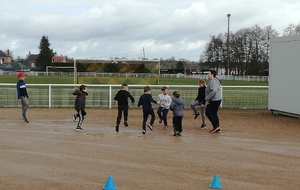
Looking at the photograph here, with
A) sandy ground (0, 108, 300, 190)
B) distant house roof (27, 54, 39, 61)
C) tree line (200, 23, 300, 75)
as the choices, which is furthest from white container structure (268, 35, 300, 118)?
distant house roof (27, 54, 39, 61)

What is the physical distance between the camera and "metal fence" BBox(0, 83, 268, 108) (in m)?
21.8

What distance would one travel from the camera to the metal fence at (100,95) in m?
21.8

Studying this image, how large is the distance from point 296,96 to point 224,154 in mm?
8291

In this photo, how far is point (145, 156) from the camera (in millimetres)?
9734

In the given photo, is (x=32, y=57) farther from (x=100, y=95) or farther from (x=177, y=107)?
(x=177, y=107)

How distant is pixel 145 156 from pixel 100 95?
13.2m

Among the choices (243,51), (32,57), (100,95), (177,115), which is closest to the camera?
(177,115)

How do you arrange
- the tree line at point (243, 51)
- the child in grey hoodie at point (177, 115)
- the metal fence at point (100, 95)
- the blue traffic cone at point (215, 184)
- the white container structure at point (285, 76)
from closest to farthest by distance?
the blue traffic cone at point (215, 184), the child in grey hoodie at point (177, 115), the white container structure at point (285, 76), the metal fence at point (100, 95), the tree line at point (243, 51)

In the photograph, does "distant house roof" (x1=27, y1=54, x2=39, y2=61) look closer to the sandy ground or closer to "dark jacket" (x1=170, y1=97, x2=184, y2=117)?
the sandy ground

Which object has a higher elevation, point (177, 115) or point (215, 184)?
point (177, 115)

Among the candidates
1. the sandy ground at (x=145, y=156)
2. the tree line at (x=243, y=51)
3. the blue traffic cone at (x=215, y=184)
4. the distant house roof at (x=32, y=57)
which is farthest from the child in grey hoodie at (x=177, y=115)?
the distant house roof at (x=32, y=57)

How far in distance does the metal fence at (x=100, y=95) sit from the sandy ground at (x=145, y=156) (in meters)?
5.85

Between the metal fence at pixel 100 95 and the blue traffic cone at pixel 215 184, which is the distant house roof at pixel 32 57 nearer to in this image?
the metal fence at pixel 100 95

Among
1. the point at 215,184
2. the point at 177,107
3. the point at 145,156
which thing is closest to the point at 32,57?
the point at 177,107
